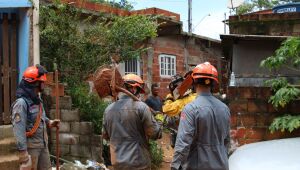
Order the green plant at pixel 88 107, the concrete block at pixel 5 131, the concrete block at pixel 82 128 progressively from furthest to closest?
the green plant at pixel 88 107 < the concrete block at pixel 82 128 < the concrete block at pixel 5 131

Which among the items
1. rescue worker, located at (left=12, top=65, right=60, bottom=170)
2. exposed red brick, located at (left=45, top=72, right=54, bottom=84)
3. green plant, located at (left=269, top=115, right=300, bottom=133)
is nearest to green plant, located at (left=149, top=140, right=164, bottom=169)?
exposed red brick, located at (left=45, top=72, right=54, bottom=84)

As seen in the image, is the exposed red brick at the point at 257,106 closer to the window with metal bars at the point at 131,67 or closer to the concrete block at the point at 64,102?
the concrete block at the point at 64,102

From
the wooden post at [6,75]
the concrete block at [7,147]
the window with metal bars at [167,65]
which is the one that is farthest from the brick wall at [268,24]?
the concrete block at [7,147]

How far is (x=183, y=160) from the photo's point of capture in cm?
367

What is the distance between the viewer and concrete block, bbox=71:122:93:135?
7.73 m

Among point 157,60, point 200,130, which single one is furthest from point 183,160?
point 157,60

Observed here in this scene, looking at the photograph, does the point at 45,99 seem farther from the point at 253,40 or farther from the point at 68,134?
the point at 253,40

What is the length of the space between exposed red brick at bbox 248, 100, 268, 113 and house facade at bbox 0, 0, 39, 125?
3.93 metres

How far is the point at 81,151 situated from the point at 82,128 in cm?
40

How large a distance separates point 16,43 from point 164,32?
6.25 meters

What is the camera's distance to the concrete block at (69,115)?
7.62 m

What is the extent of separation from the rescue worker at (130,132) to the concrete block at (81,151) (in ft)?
11.0

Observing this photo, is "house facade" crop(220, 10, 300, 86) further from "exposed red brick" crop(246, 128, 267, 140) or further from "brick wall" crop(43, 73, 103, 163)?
"exposed red brick" crop(246, 128, 267, 140)

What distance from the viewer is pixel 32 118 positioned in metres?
5.50
